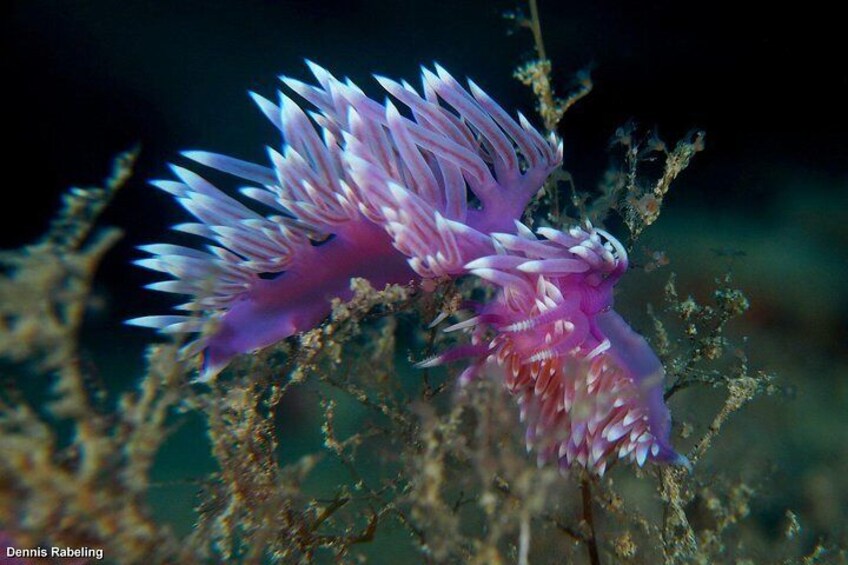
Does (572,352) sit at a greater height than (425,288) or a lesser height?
lesser

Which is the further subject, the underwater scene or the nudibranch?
the nudibranch

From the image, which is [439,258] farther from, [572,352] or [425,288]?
[572,352]

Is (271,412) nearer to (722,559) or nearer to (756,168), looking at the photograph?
(722,559)

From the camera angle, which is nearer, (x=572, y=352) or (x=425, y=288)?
(x=572, y=352)

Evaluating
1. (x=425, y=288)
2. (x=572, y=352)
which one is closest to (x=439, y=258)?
(x=425, y=288)

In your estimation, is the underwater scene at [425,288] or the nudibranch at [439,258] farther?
the nudibranch at [439,258]
